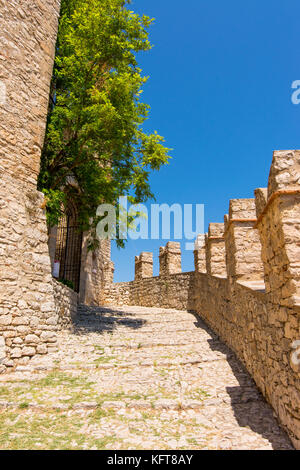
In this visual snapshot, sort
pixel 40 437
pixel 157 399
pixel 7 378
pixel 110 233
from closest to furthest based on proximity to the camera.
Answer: pixel 40 437, pixel 157 399, pixel 7 378, pixel 110 233

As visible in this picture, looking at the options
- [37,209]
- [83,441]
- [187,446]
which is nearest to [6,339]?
[37,209]

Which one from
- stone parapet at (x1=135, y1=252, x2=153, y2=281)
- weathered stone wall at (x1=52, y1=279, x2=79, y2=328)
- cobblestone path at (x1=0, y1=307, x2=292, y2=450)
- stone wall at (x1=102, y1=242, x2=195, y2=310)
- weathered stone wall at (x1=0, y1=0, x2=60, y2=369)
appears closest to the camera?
cobblestone path at (x1=0, y1=307, x2=292, y2=450)

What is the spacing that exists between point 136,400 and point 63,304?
196 inches

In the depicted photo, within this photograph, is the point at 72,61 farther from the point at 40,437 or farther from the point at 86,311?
the point at 40,437

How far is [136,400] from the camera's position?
4176 millimetres

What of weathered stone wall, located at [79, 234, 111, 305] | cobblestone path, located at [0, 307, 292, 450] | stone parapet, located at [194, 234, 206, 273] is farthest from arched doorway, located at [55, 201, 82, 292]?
cobblestone path, located at [0, 307, 292, 450]

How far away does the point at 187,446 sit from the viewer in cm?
304

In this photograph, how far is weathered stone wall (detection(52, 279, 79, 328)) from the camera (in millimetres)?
8000

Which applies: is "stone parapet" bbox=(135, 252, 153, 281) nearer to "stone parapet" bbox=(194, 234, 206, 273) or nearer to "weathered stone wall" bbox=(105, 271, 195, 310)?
"weathered stone wall" bbox=(105, 271, 195, 310)

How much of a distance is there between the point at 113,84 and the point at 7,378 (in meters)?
8.15

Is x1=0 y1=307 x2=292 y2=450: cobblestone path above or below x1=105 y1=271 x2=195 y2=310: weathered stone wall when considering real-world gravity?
below

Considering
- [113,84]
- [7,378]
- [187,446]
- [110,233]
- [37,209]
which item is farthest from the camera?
[110,233]

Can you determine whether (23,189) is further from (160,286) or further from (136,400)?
(160,286)

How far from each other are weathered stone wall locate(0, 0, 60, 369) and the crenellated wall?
421 centimetres
